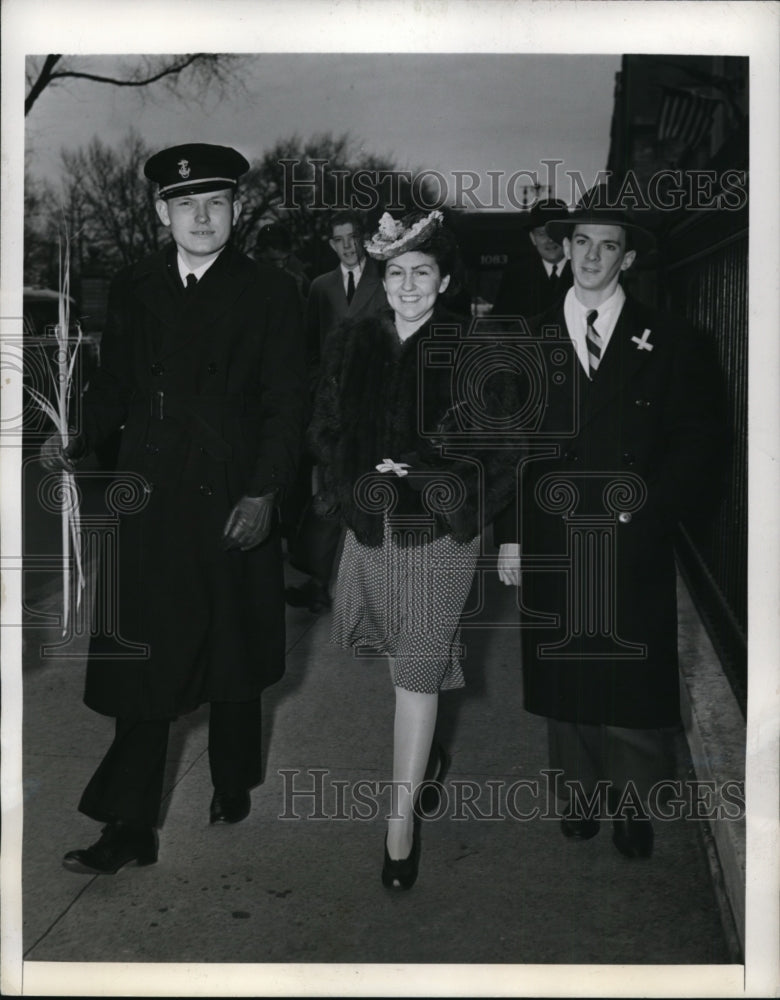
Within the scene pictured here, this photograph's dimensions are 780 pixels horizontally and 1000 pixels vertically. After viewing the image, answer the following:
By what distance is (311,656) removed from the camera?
5.55 metres

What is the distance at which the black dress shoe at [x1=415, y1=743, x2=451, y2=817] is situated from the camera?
13.4ft

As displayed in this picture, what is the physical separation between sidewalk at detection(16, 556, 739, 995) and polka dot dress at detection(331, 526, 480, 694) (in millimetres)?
269

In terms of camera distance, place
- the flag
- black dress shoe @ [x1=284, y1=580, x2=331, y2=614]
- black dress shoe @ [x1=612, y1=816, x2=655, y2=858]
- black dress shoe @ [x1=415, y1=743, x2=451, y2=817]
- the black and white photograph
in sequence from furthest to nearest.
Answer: the flag
black dress shoe @ [x1=284, y1=580, x2=331, y2=614]
black dress shoe @ [x1=415, y1=743, x2=451, y2=817]
black dress shoe @ [x1=612, y1=816, x2=655, y2=858]
the black and white photograph

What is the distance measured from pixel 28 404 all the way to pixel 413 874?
1.63 m

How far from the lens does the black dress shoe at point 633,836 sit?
394 centimetres

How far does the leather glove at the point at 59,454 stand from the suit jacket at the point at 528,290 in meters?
1.19

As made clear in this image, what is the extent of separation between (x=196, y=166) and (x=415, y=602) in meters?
1.31

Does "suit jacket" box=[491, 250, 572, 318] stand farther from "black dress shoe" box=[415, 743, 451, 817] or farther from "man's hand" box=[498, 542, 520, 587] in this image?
"black dress shoe" box=[415, 743, 451, 817]

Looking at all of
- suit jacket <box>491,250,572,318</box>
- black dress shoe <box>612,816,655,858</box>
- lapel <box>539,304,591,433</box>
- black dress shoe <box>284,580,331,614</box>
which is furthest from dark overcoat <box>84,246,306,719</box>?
black dress shoe <box>284,580,331,614</box>

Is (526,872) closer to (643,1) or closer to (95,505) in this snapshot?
(95,505)

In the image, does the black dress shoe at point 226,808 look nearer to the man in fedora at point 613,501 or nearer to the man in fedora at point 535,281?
the man in fedora at point 613,501

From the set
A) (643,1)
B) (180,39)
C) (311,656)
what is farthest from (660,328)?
(311,656)

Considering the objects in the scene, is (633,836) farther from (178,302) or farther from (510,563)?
→ (178,302)

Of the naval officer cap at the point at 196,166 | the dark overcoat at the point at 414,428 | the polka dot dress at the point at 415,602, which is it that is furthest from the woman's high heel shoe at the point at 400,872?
the naval officer cap at the point at 196,166
